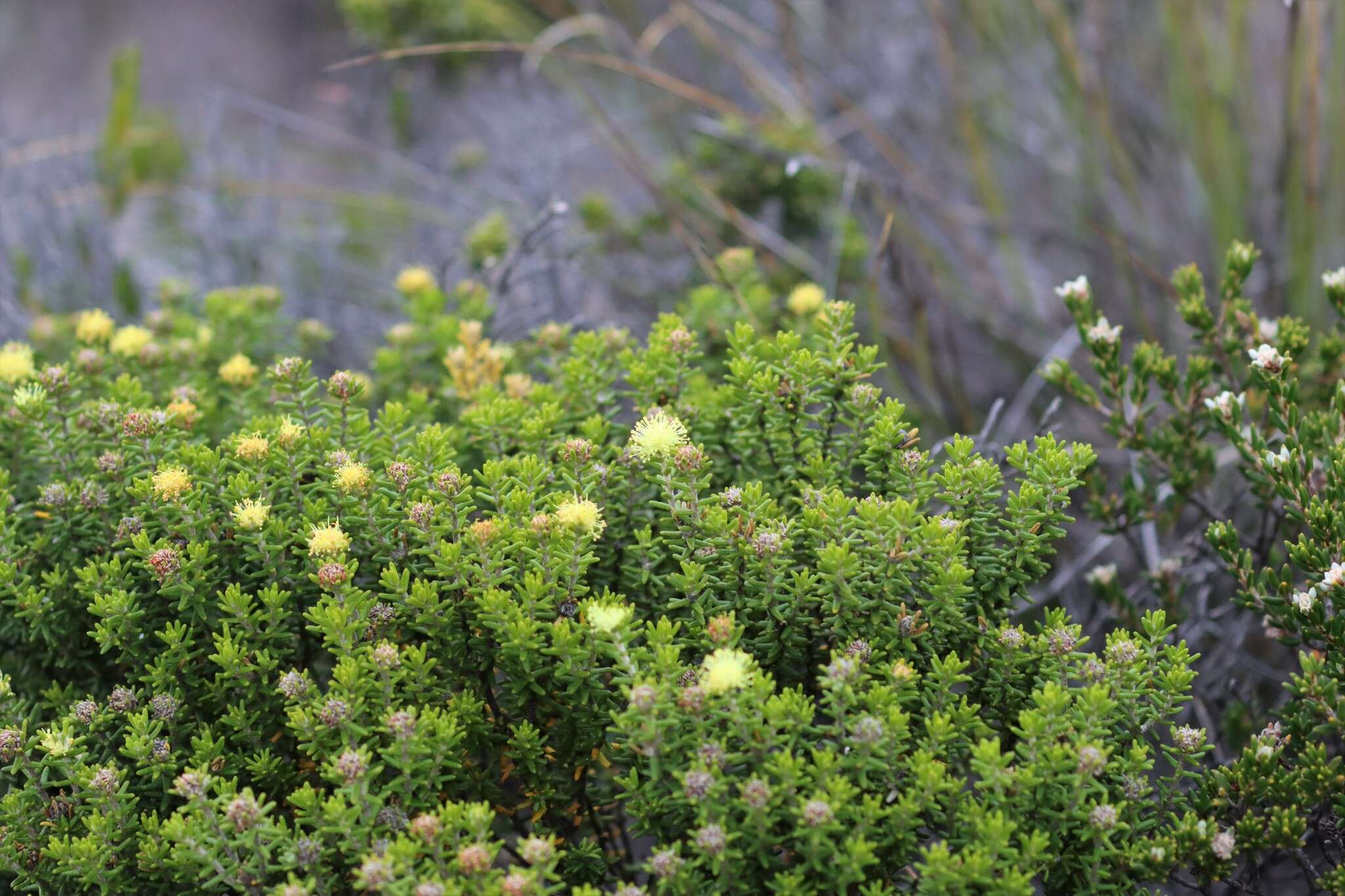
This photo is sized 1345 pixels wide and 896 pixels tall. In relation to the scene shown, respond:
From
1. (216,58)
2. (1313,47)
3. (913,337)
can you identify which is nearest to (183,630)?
(913,337)

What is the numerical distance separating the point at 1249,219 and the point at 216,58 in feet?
17.1

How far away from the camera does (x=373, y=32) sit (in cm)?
388

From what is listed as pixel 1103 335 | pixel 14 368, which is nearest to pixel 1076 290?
pixel 1103 335

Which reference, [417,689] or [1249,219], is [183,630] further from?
[1249,219]

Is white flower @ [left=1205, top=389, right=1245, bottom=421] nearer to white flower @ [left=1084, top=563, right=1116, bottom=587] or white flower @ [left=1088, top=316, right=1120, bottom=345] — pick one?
white flower @ [left=1088, top=316, right=1120, bottom=345]

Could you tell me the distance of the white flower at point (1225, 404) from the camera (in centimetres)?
179

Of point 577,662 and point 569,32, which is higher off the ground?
point 569,32

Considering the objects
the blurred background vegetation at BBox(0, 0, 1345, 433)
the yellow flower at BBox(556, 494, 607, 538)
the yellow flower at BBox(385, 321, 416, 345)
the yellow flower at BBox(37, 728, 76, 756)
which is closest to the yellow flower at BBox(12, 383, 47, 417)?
the yellow flower at BBox(37, 728, 76, 756)

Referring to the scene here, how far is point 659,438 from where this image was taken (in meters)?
1.54

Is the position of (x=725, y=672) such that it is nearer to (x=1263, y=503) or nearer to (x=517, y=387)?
(x=517, y=387)

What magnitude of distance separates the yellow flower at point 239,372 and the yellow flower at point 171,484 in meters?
0.41

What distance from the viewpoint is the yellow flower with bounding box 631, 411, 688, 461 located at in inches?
60.4

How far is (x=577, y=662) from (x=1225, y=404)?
1121 millimetres

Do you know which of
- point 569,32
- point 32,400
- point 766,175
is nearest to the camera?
point 32,400
